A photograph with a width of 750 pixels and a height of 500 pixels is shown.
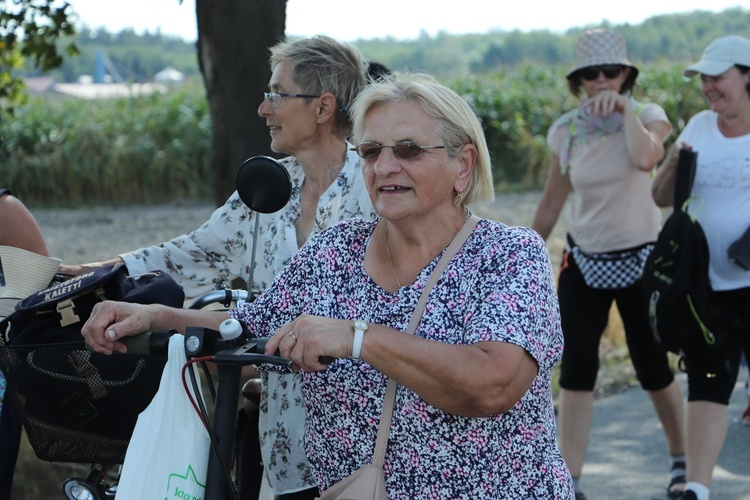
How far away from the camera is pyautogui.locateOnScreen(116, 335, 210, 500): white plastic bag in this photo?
2.36m

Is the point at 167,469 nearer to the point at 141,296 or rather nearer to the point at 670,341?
the point at 141,296

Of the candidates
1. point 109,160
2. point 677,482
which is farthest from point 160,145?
point 677,482

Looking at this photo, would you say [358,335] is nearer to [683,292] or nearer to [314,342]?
[314,342]

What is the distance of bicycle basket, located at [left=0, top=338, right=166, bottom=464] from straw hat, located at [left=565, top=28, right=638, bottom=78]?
334cm

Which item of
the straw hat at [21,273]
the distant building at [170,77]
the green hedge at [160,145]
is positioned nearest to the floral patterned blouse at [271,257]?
the straw hat at [21,273]

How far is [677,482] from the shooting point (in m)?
5.10

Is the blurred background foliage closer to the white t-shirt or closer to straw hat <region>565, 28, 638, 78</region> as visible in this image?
straw hat <region>565, 28, 638, 78</region>

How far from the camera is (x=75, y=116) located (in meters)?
22.0

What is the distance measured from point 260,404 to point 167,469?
1071mm

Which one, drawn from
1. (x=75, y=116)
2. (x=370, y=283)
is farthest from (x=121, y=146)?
(x=370, y=283)

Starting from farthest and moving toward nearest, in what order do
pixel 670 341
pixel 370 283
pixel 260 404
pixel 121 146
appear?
pixel 121 146
pixel 670 341
pixel 260 404
pixel 370 283

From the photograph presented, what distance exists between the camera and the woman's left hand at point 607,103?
5.04 metres

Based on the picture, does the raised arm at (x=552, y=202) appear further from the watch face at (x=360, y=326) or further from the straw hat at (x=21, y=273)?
the watch face at (x=360, y=326)

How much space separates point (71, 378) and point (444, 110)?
46.8 inches
